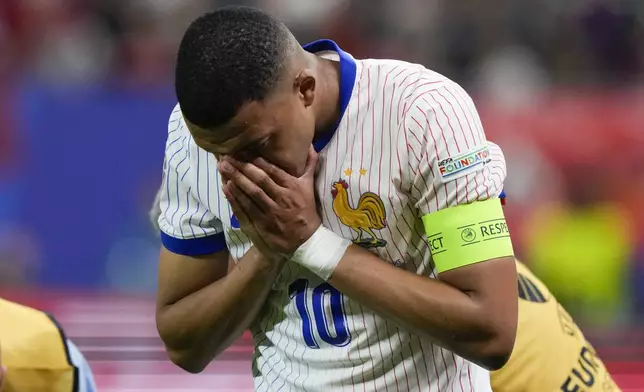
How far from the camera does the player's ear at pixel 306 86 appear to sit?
5.48ft

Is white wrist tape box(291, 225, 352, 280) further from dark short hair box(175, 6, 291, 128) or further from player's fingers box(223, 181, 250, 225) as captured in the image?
dark short hair box(175, 6, 291, 128)

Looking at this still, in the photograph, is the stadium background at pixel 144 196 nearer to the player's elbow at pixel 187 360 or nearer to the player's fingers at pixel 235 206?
the player's elbow at pixel 187 360

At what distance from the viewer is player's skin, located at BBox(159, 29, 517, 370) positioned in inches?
64.2

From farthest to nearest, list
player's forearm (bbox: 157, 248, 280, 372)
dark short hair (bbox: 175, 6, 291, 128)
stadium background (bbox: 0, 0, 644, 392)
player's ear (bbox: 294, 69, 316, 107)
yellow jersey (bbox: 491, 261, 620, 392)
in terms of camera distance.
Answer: stadium background (bbox: 0, 0, 644, 392) → yellow jersey (bbox: 491, 261, 620, 392) → player's forearm (bbox: 157, 248, 280, 372) → player's ear (bbox: 294, 69, 316, 107) → dark short hair (bbox: 175, 6, 291, 128)

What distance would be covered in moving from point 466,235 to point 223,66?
1.55 ft

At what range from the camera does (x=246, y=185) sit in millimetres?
1626

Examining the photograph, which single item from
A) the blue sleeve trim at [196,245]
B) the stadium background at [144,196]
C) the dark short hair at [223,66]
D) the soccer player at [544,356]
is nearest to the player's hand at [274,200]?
the dark short hair at [223,66]

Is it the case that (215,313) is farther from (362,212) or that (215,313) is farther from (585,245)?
(585,245)

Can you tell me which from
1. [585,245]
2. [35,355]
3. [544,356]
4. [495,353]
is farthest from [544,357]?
[585,245]

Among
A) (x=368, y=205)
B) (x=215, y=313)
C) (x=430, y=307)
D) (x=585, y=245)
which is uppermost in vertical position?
(x=368, y=205)

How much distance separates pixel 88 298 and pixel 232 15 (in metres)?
3.61

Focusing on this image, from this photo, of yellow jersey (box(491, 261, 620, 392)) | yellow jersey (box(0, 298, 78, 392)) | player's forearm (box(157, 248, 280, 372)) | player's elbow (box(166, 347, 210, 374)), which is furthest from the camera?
yellow jersey (box(491, 261, 620, 392))

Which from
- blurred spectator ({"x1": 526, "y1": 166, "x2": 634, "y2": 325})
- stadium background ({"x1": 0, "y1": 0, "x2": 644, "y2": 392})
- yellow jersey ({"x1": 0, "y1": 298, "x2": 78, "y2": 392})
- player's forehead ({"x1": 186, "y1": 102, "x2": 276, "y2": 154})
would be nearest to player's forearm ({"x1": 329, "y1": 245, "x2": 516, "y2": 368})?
player's forehead ({"x1": 186, "y1": 102, "x2": 276, "y2": 154})

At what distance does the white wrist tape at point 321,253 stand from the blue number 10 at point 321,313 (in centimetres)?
13
